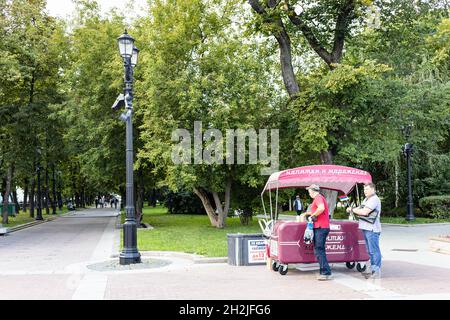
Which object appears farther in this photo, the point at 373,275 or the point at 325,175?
the point at 325,175

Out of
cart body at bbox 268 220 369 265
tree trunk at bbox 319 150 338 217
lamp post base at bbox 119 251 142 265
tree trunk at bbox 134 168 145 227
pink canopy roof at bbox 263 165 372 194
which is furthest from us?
tree trunk at bbox 134 168 145 227

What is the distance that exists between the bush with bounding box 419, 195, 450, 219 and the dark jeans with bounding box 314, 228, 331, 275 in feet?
75.4

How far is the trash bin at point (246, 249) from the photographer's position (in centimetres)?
1218

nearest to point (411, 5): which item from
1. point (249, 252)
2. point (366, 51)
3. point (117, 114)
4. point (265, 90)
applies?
point (366, 51)

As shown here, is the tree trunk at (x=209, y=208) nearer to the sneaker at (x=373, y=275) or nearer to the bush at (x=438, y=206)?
the bush at (x=438, y=206)

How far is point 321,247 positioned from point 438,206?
2329 cm

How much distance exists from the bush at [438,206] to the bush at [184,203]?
20.8 m

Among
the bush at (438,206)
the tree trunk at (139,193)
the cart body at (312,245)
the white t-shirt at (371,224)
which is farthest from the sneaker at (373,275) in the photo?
the bush at (438,206)

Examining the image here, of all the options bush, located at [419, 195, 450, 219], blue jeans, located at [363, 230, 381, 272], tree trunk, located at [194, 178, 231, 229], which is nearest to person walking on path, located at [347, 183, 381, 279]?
blue jeans, located at [363, 230, 381, 272]

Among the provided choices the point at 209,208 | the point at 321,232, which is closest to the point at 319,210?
the point at 321,232

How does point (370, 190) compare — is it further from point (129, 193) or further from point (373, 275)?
point (129, 193)

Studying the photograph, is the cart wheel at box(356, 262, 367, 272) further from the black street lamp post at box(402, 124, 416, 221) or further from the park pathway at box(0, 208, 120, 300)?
the black street lamp post at box(402, 124, 416, 221)

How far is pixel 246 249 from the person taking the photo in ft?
40.1

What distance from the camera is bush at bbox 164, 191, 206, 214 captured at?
4497 centimetres
